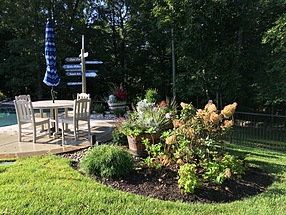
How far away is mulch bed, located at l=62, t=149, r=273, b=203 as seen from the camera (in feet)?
8.42

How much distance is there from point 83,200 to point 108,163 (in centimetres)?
65

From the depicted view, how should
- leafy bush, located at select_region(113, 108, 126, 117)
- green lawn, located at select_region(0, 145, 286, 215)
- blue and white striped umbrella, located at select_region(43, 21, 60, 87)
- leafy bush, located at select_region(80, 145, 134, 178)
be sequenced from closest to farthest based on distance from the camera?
1. green lawn, located at select_region(0, 145, 286, 215)
2. leafy bush, located at select_region(80, 145, 134, 178)
3. blue and white striped umbrella, located at select_region(43, 21, 60, 87)
4. leafy bush, located at select_region(113, 108, 126, 117)

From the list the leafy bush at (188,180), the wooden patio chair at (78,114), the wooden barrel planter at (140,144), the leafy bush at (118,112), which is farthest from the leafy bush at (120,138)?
the leafy bush at (118,112)

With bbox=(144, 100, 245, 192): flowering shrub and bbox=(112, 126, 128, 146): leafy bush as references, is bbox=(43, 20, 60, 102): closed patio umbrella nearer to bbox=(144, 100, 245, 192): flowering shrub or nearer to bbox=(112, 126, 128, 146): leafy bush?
bbox=(112, 126, 128, 146): leafy bush

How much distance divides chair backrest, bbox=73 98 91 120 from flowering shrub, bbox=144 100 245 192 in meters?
1.83

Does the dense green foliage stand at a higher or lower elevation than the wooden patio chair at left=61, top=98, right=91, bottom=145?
higher

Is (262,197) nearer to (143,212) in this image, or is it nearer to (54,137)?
(143,212)

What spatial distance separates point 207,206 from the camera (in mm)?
2389

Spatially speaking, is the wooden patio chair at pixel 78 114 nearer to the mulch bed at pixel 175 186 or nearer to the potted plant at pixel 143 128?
the potted plant at pixel 143 128

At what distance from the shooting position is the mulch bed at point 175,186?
8.42 feet

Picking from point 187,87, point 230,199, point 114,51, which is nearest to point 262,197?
→ point 230,199

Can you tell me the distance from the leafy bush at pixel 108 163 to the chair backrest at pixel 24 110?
73.4 inches

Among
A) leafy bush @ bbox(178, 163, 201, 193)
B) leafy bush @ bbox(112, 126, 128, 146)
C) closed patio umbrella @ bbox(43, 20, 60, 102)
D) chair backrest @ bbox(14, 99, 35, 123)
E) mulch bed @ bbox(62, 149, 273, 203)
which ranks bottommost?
mulch bed @ bbox(62, 149, 273, 203)

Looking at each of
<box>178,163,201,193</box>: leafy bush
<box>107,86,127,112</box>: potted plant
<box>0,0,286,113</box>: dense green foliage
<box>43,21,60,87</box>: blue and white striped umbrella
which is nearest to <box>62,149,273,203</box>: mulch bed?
<box>178,163,201,193</box>: leafy bush
